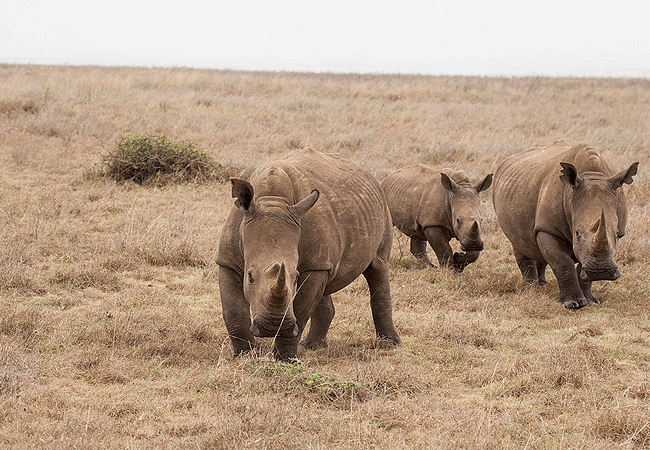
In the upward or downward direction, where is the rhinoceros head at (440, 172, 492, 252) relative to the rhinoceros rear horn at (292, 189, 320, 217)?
downward

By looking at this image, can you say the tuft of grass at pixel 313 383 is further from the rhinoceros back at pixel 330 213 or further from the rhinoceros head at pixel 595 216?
the rhinoceros head at pixel 595 216

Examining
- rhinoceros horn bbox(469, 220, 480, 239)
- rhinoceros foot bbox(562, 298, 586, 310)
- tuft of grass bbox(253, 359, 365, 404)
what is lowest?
rhinoceros foot bbox(562, 298, 586, 310)

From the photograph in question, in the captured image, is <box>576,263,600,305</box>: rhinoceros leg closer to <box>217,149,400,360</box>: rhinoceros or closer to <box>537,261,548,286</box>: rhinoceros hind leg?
<box>537,261,548,286</box>: rhinoceros hind leg

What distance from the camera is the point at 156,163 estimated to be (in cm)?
1416

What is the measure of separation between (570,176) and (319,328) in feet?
9.58

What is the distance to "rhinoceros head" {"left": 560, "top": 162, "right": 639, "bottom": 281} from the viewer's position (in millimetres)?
7926

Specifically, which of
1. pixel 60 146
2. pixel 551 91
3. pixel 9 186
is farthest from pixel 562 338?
pixel 551 91

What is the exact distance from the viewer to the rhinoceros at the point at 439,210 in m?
10.4

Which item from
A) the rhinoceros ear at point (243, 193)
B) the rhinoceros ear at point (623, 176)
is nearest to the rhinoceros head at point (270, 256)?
the rhinoceros ear at point (243, 193)

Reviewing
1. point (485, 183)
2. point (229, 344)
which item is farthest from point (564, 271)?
point (229, 344)

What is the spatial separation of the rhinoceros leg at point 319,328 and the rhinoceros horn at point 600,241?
254 centimetres

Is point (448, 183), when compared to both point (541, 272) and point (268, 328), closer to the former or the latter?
point (541, 272)

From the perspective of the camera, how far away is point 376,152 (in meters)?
16.9

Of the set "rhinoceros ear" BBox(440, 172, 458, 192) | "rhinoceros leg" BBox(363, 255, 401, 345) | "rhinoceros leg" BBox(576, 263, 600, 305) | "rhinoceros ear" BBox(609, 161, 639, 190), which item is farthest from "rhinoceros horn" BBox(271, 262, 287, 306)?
"rhinoceros ear" BBox(440, 172, 458, 192)
